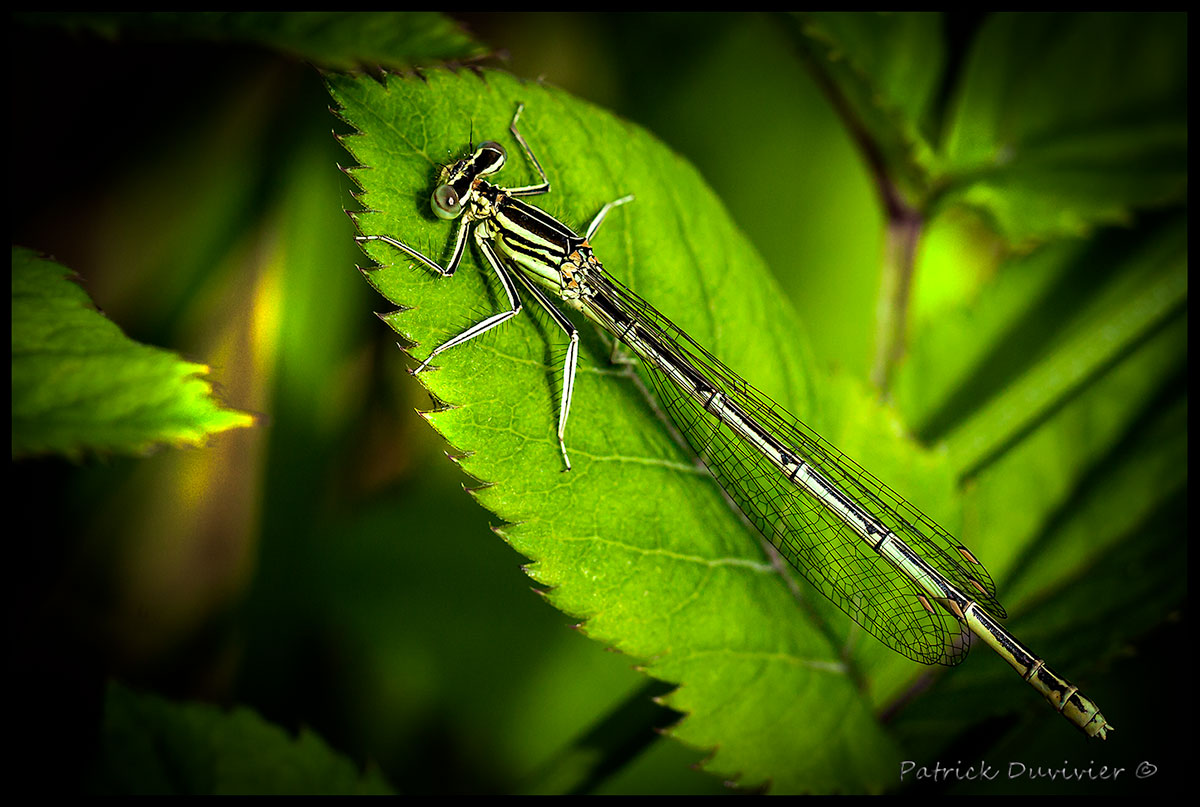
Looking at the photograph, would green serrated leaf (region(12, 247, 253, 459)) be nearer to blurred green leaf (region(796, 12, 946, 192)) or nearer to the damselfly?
the damselfly

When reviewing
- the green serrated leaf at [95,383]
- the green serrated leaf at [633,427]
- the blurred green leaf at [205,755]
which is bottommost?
the blurred green leaf at [205,755]

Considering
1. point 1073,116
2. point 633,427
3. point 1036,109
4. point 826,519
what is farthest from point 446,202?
point 1073,116

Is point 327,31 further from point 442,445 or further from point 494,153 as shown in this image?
point 442,445

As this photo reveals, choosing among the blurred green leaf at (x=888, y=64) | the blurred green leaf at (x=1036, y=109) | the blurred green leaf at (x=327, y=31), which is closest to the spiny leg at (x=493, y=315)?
the blurred green leaf at (x=327, y=31)

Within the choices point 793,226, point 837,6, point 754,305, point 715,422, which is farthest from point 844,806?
point 837,6

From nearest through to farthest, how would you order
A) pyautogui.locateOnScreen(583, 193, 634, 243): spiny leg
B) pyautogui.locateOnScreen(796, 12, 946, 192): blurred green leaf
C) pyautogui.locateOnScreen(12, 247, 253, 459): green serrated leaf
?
pyautogui.locateOnScreen(12, 247, 253, 459): green serrated leaf < pyautogui.locateOnScreen(583, 193, 634, 243): spiny leg < pyautogui.locateOnScreen(796, 12, 946, 192): blurred green leaf

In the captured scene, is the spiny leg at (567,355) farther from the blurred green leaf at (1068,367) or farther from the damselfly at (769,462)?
the blurred green leaf at (1068,367)

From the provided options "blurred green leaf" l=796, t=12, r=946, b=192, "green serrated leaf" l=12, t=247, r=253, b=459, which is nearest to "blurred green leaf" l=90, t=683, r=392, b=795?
"green serrated leaf" l=12, t=247, r=253, b=459

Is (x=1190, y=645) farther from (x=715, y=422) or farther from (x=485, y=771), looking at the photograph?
(x=485, y=771)
